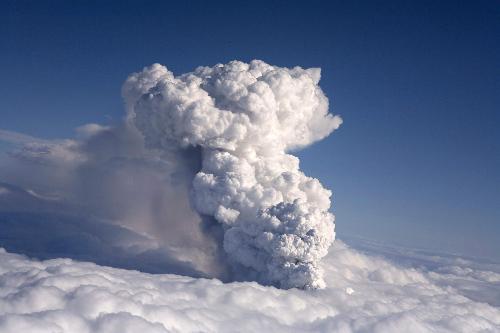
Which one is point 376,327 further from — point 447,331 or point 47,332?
point 47,332

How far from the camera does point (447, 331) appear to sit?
124250mm

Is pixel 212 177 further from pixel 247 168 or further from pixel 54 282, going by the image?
pixel 54 282

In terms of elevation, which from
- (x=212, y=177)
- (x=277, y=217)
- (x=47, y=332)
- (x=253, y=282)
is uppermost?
(x=212, y=177)

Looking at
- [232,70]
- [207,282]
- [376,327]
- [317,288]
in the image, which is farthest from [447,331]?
[232,70]

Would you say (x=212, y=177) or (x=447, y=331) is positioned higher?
(x=212, y=177)

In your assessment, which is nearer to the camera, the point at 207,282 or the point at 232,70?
the point at 232,70

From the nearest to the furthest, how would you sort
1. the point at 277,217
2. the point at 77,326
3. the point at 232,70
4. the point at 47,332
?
the point at 47,332 < the point at 77,326 < the point at 277,217 < the point at 232,70

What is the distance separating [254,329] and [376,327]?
36647mm

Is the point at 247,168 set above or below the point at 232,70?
below

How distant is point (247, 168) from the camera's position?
3939 inches

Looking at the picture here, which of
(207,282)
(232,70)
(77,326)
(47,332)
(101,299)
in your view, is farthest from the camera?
(207,282)

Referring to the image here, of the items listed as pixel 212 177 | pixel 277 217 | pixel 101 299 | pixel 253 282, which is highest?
pixel 212 177

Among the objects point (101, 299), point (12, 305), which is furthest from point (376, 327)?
point (12, 305)

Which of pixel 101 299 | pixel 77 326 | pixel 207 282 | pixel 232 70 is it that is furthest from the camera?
pixel 207 282
